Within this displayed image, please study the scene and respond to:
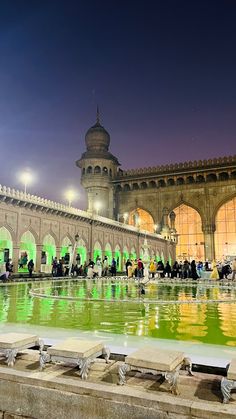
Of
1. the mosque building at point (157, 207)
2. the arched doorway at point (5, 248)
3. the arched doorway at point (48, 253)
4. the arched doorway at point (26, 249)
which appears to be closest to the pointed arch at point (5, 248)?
the arched doorway at point (5, 248)

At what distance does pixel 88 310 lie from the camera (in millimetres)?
6668

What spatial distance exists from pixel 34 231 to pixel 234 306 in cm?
1522

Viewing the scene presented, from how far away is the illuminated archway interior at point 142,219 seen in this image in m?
39.4

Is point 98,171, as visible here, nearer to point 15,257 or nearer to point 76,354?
point 15,257

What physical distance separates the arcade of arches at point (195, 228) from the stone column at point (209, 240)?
1.90 ft

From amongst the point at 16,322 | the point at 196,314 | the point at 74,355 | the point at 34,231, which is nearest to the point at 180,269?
the point at 34,231

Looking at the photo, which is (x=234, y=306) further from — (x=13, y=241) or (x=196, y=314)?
(x=13, y=241)

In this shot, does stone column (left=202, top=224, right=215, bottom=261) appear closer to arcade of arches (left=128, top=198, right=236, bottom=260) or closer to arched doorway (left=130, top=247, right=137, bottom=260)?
arcade of arches (left=128, top=198, right=236, bottom=260)

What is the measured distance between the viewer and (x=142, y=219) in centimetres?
3988

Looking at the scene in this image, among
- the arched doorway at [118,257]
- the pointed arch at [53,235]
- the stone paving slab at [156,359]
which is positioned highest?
the pointed arch at [53,235]

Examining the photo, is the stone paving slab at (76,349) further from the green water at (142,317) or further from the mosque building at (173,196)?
the mosque building at (173,196)

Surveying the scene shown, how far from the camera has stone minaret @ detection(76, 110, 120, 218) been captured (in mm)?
37156

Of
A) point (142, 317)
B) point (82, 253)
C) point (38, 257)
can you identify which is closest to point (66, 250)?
point (82, 253)

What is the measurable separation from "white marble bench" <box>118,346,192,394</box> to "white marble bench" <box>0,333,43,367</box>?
96cm
